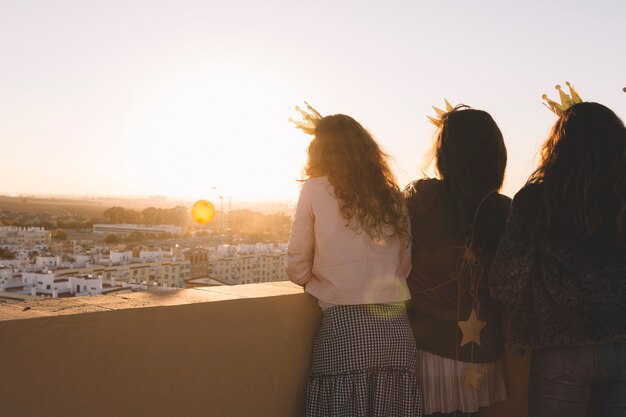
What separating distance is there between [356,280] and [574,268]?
1.91 ft

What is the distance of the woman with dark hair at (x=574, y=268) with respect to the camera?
1.67m

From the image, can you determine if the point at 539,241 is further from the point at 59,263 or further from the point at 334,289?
the point at 59,263

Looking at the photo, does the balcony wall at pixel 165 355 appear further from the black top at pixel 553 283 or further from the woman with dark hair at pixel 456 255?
the black top at pixel 553 283

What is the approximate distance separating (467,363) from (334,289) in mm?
473

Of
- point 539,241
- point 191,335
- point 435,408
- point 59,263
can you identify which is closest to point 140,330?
point 191,335

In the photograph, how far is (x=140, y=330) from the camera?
1676 mm

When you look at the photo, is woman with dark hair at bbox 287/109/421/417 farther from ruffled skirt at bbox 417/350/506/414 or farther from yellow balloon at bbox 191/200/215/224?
yellow balloon at bbox 191/200/215/224

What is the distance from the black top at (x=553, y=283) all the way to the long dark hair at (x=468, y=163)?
163 mm

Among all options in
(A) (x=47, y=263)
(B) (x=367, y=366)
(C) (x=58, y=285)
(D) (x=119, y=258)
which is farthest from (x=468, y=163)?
(D) (x=119, y=258)

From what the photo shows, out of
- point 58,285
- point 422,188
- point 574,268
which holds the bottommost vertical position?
point 58,285

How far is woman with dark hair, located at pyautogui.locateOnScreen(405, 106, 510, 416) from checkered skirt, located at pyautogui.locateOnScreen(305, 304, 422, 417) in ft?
0.30

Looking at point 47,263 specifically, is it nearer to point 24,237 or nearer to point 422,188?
point 24,237

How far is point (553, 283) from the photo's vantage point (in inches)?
66.7

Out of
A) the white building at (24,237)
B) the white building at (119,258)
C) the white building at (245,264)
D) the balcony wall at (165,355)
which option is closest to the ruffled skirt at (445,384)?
the balcony wall at (165,355)
